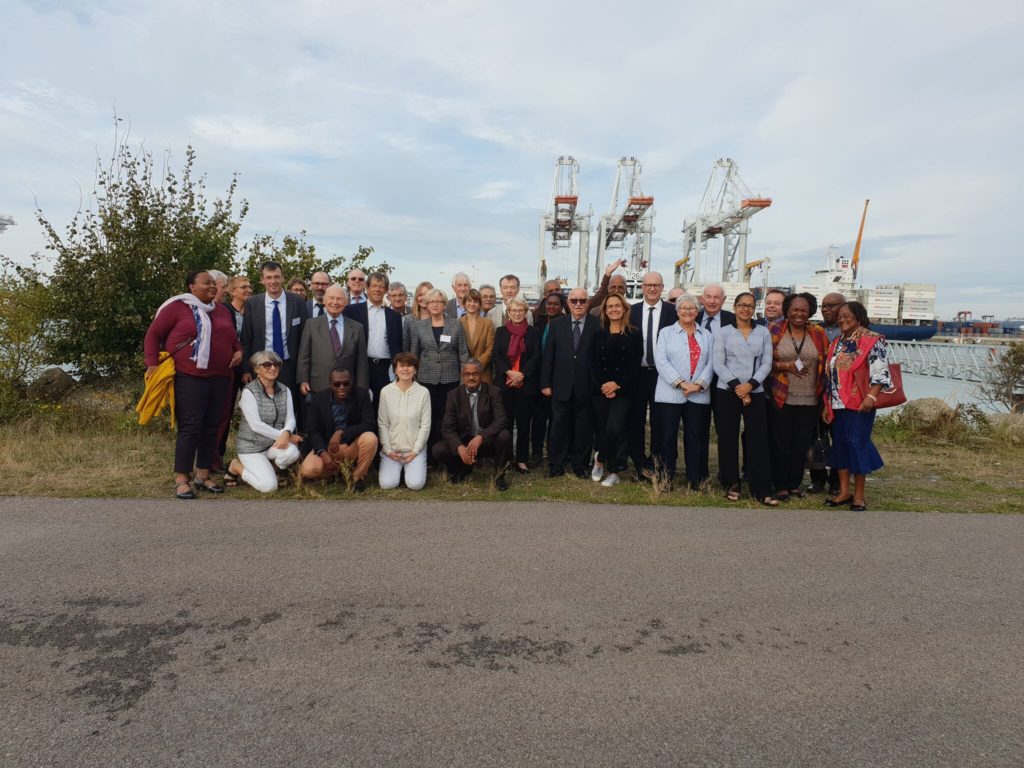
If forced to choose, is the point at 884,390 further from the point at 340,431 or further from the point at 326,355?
the point at 326,355

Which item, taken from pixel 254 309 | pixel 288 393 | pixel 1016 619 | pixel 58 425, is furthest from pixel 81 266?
pixel 1016 619

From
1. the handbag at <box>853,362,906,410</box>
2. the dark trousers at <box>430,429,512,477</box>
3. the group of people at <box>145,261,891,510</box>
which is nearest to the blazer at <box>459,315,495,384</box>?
the group of people at <box>145,261,891,510</box>

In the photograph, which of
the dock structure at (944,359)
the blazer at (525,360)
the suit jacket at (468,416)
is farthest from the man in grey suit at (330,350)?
the dock structure at (944,359)

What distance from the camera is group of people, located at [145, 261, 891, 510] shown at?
228 inches

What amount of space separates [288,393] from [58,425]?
4.55m

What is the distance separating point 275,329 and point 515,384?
247 centimetres

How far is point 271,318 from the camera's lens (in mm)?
6531

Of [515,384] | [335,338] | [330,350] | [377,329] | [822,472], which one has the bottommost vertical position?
[822,472]

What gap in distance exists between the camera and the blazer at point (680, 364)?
242 inches

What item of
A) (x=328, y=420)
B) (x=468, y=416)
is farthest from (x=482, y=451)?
(x=328, y=420)

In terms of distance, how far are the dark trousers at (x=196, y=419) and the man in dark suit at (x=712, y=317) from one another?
4512 millimetres

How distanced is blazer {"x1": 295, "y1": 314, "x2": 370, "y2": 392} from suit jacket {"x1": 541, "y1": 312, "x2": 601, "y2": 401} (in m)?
1.87

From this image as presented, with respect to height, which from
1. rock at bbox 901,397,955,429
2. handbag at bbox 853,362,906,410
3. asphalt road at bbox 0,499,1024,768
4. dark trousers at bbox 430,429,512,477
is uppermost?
handbag at bbox 853,362,906,410

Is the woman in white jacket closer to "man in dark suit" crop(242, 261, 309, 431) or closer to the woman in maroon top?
"man in dark suit" crop(242, 261, 309, 431)
